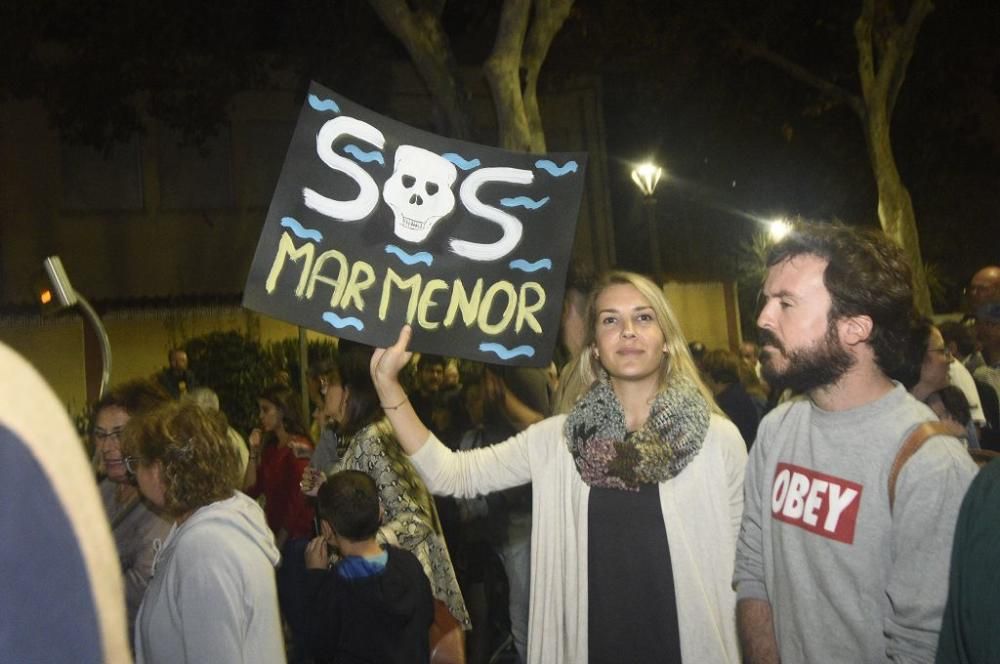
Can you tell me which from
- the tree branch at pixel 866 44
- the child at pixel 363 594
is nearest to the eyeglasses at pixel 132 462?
the child at pixel 363 594

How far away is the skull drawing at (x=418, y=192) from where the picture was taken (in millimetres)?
3760

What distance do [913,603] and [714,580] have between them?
3.10ft

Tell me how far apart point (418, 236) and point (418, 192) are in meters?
0.16

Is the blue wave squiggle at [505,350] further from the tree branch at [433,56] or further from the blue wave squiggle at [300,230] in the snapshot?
the tree branch at [433,56]

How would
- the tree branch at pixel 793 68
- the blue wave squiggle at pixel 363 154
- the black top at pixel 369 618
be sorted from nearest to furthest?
1. the blue wave squiggle at pixel 363 154
2. the black top at pixel 369 618
3. the tree branch at pixel 793 68

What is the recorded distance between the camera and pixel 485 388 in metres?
5.77

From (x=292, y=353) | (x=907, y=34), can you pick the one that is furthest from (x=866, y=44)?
(x=292, y=353)

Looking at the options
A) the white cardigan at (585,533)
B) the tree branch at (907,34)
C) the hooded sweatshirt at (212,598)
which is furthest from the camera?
the tree branch at (907,34)

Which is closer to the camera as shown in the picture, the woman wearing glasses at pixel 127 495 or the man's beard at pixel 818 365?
the man's beard at pixel 818 365

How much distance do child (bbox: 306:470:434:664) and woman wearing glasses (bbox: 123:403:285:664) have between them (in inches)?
31.9

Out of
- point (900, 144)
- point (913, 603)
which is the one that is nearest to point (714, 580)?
point (913, 603)

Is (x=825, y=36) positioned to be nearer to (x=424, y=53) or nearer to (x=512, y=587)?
(x=424, y=53)

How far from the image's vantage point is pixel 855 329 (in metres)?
2.84

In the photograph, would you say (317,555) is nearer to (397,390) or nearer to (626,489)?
(397,390)
